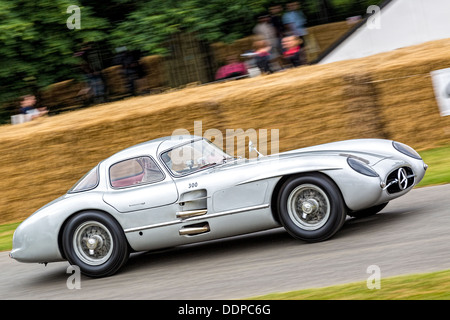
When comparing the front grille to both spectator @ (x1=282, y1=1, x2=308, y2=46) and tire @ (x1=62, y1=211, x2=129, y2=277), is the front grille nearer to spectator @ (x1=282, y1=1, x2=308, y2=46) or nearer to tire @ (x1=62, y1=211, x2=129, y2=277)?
tire @ (x1=62, y1=211, x2=129, y2=277)

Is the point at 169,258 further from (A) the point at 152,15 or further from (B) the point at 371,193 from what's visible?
(A) the point at 152,15

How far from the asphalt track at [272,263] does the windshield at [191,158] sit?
93cm

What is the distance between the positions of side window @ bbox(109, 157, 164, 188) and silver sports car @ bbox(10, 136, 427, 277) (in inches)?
0.4

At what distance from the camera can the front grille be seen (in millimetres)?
6055

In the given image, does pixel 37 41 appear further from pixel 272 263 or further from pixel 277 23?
pixel 272 263

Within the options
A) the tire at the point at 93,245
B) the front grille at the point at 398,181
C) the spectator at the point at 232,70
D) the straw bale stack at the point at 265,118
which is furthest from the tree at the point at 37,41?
the front grille at the point at 398,181

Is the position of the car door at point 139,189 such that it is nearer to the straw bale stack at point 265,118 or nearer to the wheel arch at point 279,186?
the wheel arch at point 279,186

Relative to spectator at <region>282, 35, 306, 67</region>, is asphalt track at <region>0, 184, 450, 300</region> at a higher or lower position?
lower

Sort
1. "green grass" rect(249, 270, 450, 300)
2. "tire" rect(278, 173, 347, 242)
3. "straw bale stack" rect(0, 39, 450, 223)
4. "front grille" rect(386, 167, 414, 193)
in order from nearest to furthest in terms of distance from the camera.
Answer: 1. "green grass" rect(249, 270, 450, 300)
2. "tire" rect(278, 173, 347, 242)
3. "front grille" rect(386, 167, 414, 193)
4. "straw bale stack" rect(0, 39, 450, 223)

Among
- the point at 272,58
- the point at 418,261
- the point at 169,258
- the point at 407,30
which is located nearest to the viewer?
the point at 418,261

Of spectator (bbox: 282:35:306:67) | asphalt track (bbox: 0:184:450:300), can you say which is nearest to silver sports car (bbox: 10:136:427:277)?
asphalt track (bbox: 0:184:450:300)
